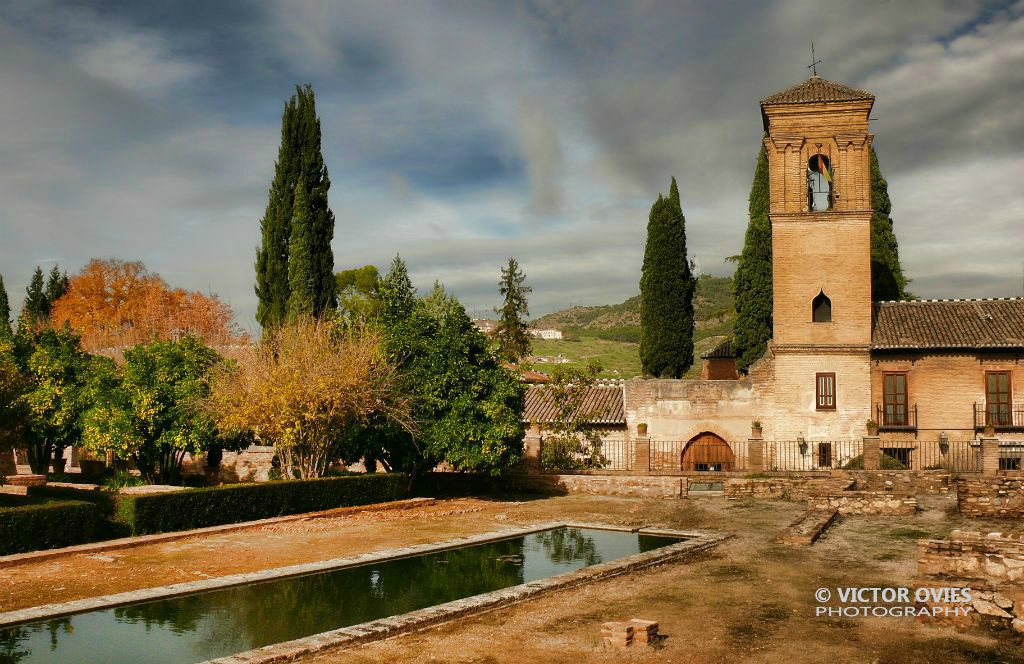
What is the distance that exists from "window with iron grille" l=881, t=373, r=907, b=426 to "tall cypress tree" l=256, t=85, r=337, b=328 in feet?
66.6

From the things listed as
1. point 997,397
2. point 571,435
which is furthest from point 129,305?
point 997,397

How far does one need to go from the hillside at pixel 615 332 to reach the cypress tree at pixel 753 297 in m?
26.0

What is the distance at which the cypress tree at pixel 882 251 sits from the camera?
122 ft

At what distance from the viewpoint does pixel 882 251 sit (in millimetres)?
37438

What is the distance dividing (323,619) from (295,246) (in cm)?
2023

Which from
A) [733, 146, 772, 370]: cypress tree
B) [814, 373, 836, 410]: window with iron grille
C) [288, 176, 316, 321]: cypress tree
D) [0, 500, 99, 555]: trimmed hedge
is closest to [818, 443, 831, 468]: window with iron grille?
[814, 373, 836, 410]: window with iron grille

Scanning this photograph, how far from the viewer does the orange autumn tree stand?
55.0m

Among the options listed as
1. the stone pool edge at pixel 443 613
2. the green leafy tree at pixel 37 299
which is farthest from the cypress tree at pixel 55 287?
the stone pool edge at pixel 443 613

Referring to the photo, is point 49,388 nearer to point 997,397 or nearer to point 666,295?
point 666,295

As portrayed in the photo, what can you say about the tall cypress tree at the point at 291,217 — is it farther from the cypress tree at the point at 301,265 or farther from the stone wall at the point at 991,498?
the stone wall at the point at 991,498

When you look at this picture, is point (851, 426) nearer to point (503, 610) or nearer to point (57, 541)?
point (503, 610)

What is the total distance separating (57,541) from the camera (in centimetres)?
1514

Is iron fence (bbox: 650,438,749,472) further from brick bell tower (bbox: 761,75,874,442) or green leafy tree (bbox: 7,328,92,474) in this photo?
green leafy tree (bbox: 7,328,92,474)

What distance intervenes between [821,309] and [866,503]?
11581 millimetres
